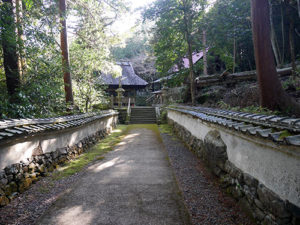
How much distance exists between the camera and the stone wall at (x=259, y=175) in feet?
6.11

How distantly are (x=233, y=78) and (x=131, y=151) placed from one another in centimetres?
739

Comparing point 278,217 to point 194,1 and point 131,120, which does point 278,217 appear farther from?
point 131,120

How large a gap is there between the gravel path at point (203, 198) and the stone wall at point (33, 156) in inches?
114

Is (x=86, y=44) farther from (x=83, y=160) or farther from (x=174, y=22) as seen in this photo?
(x=83, y=160)

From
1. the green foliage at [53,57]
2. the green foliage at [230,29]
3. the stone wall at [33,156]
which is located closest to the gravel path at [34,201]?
the stone wall at [33,156]

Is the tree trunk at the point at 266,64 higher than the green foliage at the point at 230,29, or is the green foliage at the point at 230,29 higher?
the green foliage at the point at 230,29

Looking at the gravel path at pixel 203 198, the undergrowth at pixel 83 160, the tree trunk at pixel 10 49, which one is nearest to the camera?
the gravel path at pixel 203 198

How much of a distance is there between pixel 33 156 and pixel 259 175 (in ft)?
13.1

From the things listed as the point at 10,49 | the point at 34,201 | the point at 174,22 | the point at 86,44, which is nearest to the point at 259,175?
the point at 34,201

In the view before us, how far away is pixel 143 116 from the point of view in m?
15.3

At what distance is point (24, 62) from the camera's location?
6.23 m

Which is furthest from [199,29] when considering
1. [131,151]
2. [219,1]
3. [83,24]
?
[131,151]

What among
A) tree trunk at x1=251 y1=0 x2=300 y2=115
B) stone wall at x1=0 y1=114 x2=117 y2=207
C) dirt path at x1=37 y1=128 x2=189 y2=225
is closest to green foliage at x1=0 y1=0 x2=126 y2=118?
stone wall at x1=0 y1=114 x2=117 y2=207

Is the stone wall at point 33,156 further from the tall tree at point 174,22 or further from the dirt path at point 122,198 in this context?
the tall tree at point 174,22
